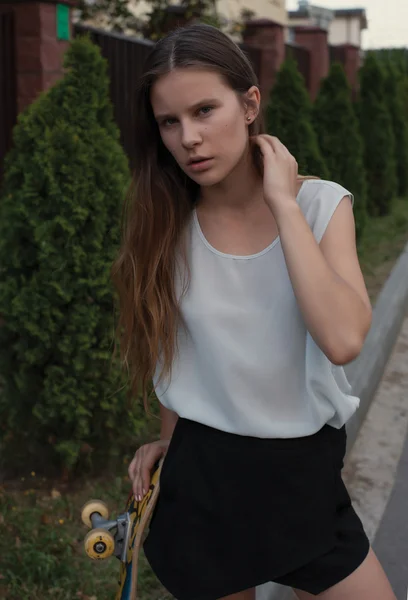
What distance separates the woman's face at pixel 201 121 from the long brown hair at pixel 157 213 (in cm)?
3

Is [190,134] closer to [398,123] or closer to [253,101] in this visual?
[253,101]

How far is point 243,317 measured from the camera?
1.84m

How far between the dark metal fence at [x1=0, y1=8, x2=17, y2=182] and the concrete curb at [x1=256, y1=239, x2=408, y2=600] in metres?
2.59

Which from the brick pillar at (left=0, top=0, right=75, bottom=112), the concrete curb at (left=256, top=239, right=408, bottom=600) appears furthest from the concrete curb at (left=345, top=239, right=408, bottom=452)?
the brick pillar at (left=0, top=0, right=75, bottom=112)

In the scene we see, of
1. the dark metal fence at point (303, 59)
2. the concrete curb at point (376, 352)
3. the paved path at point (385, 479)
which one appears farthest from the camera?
the dark metal fence at point (303, 59)

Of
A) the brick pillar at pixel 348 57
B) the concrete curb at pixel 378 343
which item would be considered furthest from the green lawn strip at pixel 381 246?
the brick pillar at pixel 348 57

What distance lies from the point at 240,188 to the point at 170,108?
25 cm

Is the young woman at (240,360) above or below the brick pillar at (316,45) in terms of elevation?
above

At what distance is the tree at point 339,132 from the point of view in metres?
9.99

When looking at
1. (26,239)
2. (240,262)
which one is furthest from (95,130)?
(240,262)

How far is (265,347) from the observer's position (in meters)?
1.84

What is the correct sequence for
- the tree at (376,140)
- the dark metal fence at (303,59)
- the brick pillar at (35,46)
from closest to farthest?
1. the brick pillar at (35,46)
2. the tree at (376,140)
3. the dark metal fence at (303,59)

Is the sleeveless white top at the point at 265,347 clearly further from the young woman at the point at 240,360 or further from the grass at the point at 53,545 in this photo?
the grass at the point at 53,545

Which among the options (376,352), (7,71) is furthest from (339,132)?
(7,71)
